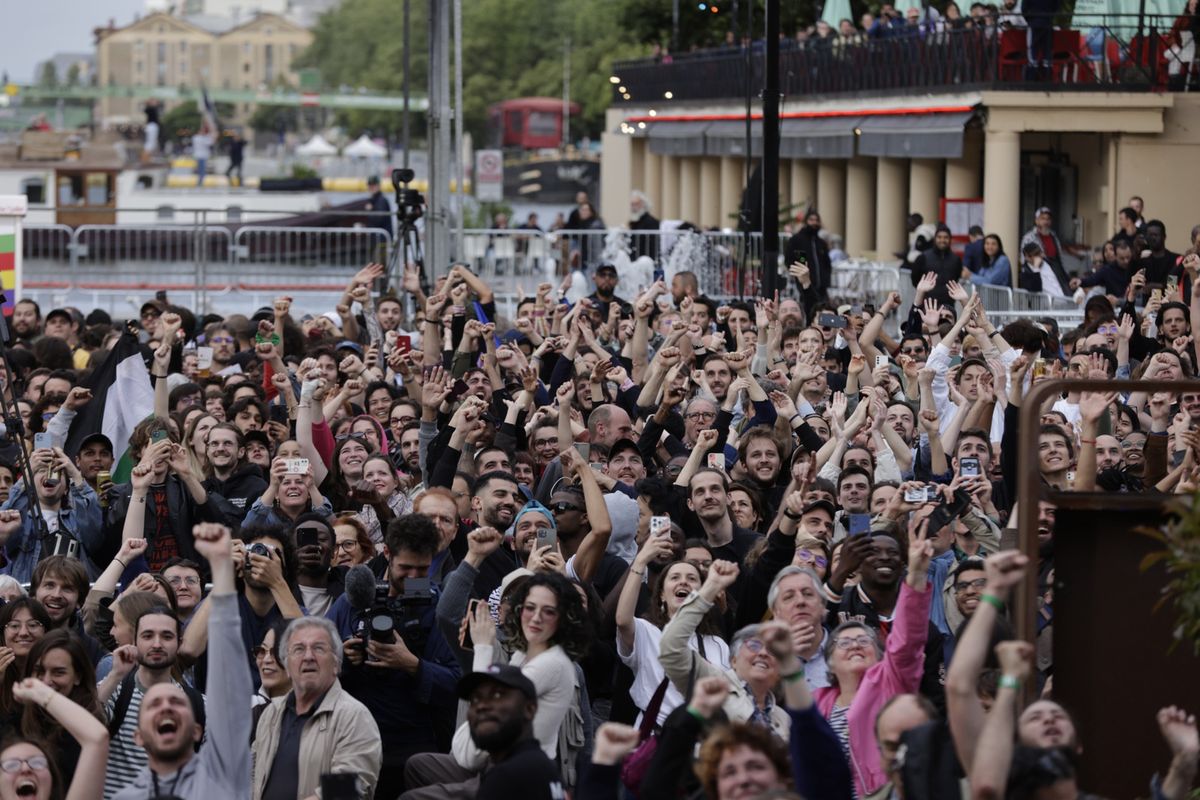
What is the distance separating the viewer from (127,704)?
8.73m

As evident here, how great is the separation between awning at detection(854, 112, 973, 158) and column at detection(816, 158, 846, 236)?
20.9 ft

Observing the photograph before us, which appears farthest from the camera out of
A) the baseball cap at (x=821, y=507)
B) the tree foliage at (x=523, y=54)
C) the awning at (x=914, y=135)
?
the tree foliage at (x=523, y=54)

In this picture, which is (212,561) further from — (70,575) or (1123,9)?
(1123,9)

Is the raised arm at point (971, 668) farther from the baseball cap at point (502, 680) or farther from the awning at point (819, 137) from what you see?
the awning at point (819, 137)

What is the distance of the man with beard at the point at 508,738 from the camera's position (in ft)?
23.9

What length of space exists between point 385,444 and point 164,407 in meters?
1.58

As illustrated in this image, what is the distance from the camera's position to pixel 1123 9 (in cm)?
2839

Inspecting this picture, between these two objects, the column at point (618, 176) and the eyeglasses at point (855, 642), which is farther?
the column at point (618, 176)

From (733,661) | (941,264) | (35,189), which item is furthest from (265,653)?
(35,189)

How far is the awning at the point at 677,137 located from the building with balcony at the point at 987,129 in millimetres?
2988

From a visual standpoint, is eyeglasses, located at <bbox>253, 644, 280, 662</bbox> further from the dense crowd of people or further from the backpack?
the backpack

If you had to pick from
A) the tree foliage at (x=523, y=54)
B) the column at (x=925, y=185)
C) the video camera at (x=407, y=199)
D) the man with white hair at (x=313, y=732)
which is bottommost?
the man with white hair at (x=313, y=732)

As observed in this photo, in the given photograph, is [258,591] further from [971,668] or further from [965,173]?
[965,173]

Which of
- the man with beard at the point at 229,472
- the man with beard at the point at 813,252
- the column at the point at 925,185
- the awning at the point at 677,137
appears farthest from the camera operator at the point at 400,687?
the awning at the point at 677,137
